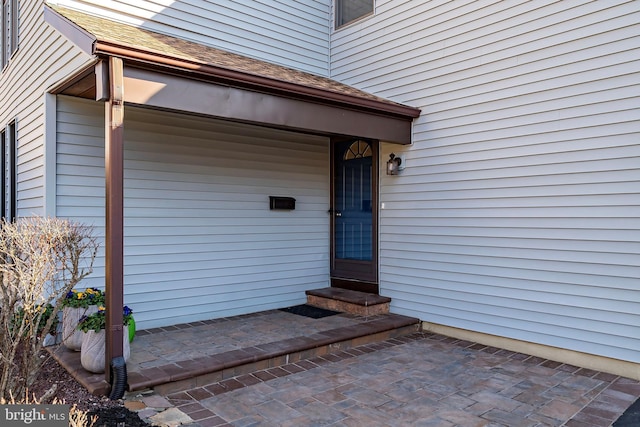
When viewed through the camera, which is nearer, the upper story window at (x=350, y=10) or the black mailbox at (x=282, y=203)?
the black mailbox at (x=282, y=203)

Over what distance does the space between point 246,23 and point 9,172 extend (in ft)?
12.1

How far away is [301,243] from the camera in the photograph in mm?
6211

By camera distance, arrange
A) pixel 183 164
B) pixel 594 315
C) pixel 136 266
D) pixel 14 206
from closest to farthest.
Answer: pixel 594 315 → pixel 136 266 → pixel 183 164 → pixel 14 206

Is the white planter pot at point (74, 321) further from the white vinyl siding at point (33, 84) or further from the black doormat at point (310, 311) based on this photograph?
the black doormat at point (310, 311)

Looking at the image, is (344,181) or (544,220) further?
(344,181)

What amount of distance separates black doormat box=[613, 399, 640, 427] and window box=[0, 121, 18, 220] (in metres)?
6.62

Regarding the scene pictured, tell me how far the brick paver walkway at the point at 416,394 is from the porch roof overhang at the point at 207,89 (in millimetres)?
2341

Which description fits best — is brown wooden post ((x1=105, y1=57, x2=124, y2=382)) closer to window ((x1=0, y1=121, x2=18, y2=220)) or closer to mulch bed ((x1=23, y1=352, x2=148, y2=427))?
mulch bed ((x1=23, y1=352, x2=148, y2=427))

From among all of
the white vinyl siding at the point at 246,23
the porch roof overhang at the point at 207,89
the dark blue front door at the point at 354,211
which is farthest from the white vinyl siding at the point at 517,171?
the white vinyl siding at the point at 246,23

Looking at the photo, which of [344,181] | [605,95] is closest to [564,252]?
[605,95]

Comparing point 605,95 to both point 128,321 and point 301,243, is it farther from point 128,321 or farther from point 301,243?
point 128,321

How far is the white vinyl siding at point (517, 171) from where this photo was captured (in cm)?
379

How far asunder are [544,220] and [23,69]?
614cm

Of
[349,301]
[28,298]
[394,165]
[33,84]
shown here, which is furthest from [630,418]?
[33,84]
